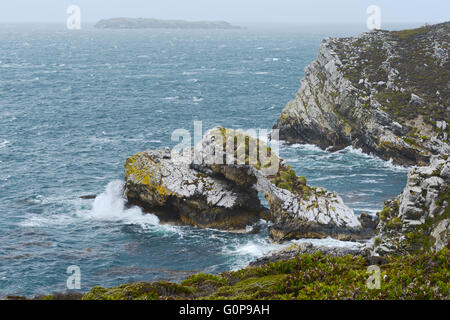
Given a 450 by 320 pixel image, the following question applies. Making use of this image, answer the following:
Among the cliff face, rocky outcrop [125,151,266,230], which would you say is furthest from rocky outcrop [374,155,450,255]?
the cliff face

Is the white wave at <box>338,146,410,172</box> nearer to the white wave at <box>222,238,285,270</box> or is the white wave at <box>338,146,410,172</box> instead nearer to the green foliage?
the white wave at <box>222,238,285,270</box>

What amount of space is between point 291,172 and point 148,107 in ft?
213

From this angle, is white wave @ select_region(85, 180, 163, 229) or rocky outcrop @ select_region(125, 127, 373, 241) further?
white wave @ select_region(85, 180, 163, 229)

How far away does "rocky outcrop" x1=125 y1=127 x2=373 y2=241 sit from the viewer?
5081cm

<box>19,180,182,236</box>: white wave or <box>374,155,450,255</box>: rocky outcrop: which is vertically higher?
<box>374,155,450,255</box>: rocky outcrop

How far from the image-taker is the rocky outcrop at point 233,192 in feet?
167

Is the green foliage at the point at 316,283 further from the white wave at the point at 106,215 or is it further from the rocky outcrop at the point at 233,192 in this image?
the white wave at the point at 106,215

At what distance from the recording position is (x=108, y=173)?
6956cm

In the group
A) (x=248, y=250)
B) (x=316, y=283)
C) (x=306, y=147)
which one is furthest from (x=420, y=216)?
(x=306, y=147)

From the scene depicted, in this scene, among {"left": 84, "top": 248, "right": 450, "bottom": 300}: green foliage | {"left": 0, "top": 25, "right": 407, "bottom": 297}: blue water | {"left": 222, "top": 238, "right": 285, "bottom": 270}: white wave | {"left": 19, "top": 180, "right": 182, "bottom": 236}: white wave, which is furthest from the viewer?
{"left": 19, "top": 180, "right": 182, "bottom": 236}: white wave

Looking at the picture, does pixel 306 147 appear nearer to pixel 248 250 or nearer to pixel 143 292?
pixel 248 250

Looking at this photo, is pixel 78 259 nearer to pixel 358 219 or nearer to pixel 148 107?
pixel 358 219

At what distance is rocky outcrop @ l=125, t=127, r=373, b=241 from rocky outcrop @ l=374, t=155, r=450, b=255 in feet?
31.6

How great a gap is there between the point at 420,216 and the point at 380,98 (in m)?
45.9
